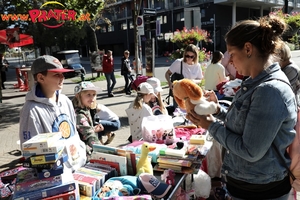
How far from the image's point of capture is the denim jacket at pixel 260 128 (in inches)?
54.9

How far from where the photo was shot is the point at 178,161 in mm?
2361

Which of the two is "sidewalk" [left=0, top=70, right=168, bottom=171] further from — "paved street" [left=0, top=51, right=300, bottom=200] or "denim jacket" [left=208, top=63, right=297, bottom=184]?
"denim jacket" [left=208, top=63, right=297, bottom=184]

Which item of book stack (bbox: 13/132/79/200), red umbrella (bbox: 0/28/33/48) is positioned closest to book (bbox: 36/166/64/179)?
book stack (bbox: 13/132/79/200)

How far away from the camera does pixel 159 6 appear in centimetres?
3912

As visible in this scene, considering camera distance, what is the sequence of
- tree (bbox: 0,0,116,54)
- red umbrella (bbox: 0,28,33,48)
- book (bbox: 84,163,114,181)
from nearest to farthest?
book (bbox: 84,163,114,181)
tree (bbox: 0,0,116,54)
red umbrella (bbox: 0,28,33,48)

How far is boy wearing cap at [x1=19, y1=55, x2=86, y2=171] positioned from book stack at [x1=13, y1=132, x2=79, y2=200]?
54 centimetres

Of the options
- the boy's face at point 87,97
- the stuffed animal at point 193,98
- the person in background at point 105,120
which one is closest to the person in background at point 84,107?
the boy's face at point 87,97

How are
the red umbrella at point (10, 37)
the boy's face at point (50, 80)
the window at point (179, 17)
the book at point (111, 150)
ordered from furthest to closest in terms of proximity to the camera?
1. the window at point (179, 17)
2. the red umbrella at point (10, 37)
3. the boy's face at point (50, 80)
4. the book at point (111, 150)

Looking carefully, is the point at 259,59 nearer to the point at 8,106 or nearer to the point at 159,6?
the point at 8,106

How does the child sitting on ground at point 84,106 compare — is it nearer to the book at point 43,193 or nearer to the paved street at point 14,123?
the book at point 43,193

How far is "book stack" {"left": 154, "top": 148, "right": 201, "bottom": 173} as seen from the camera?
2.33 meters

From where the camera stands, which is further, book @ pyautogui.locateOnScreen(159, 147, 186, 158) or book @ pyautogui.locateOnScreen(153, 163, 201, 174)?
book @ pyautogui.locateOnScreen(159, 147, 186, 158)

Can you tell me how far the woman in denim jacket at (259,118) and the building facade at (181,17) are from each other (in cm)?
2695

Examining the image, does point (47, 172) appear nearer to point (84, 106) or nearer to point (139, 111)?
point (84, 106)
